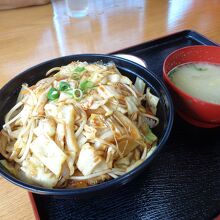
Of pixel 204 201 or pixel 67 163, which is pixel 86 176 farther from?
pixel 204 201

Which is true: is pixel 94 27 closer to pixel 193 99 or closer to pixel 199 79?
pixel 199 79

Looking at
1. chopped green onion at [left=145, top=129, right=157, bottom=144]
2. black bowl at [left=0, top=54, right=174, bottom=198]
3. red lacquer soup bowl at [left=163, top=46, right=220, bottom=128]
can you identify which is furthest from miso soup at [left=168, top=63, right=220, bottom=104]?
chopped green onion at [left=145, top=129, right=157, bottom=144]

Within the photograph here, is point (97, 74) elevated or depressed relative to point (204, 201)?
elevated

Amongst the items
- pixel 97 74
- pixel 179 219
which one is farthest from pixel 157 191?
pixel 97 74

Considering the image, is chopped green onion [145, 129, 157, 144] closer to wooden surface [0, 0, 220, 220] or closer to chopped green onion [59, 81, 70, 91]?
chopped green onion [59, 81, 70, 91]

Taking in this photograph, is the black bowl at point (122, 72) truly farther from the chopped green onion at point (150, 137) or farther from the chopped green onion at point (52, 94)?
the chopped green onion at point (52, 94)
